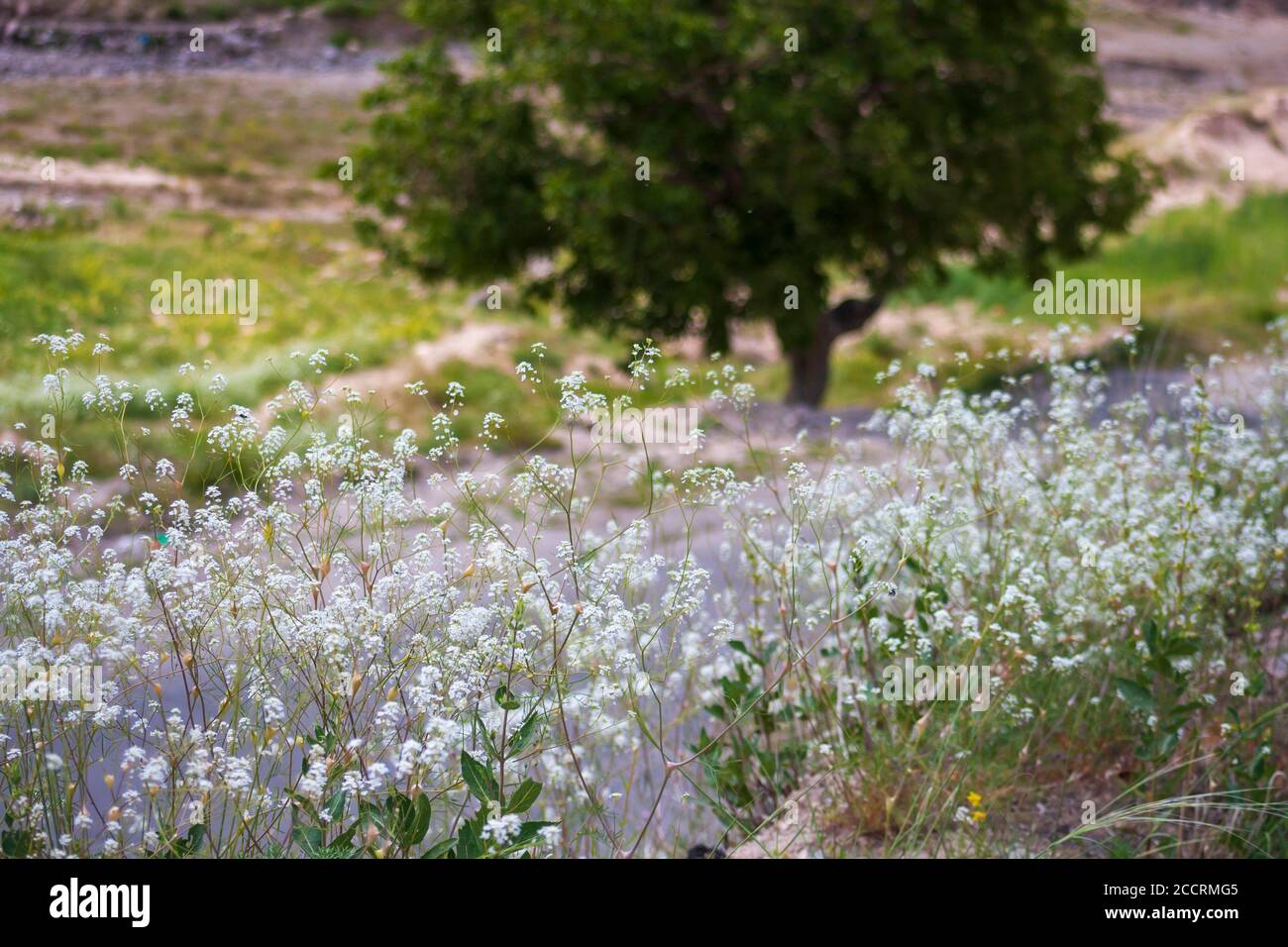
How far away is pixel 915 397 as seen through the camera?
384 cm

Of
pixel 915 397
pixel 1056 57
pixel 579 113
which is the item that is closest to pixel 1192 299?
pixel 1056 57

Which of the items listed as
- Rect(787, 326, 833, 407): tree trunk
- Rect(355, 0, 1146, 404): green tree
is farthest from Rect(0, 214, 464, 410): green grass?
Rect(787, 326, 833, 407): tree trunk

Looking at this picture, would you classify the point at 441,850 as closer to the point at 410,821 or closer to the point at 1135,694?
the point at 410,821

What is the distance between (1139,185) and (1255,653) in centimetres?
961

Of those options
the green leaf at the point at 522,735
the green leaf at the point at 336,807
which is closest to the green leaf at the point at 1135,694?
the green leaf at the point at 522,735

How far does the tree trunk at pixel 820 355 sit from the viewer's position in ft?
38.6

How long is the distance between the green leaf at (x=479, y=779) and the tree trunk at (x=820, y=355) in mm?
9481

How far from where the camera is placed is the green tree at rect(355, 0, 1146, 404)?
31.7ft

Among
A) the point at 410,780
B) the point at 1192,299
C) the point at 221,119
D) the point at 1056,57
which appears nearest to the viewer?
the point at 410,780

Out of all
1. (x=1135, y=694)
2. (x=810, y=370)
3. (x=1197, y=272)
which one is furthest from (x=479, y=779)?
(x=1197, y=272)

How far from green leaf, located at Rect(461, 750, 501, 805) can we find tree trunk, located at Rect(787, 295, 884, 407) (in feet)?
31.1

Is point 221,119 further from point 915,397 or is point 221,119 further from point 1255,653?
point 1255,653

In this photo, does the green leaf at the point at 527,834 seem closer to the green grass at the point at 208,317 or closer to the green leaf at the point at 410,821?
the green leaf at the point at 410,821

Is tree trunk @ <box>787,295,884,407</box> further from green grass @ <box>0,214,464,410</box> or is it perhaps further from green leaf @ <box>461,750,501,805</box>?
green leaf @ <box>461,750,501,805</box>
